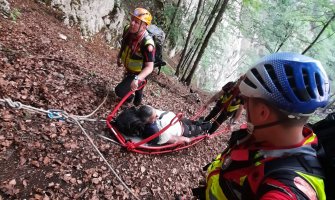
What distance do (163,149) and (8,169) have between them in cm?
290

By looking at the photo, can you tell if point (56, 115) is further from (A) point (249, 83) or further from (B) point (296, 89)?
(B) point (296, 89)

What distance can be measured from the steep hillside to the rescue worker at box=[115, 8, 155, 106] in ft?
2.89

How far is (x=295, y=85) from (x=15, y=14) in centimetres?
793

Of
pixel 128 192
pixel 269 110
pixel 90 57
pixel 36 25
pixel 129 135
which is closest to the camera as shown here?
pixel 269 110

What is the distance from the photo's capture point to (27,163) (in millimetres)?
3635

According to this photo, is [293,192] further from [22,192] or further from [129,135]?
[129,135]

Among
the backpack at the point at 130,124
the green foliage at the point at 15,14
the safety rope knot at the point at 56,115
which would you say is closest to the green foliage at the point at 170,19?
Answer: the green foliage at the point at 15,14

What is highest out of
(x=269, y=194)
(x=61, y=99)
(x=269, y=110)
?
(x=269, y=110)

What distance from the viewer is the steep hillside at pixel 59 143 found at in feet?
11.8

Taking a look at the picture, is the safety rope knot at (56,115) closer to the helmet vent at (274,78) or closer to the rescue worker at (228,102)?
the rescue worker at (228,102)

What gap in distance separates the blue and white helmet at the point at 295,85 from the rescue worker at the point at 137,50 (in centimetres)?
366

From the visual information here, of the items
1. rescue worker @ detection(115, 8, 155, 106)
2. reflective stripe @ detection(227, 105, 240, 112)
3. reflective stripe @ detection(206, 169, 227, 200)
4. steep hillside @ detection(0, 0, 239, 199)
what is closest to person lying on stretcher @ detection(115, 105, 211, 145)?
steep hillside @ detection(0, 0, 239, 199)

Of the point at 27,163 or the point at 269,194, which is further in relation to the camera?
the point at 27,163

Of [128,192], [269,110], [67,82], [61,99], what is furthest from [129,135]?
[269,110]
